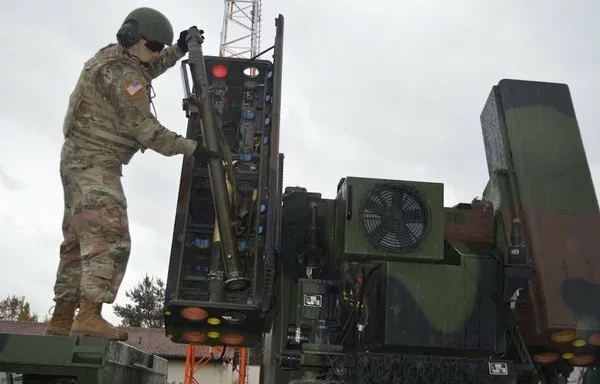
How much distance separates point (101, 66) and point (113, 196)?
0.87m

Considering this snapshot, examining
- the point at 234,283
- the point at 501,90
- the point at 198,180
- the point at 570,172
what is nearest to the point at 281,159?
the point at 198,180

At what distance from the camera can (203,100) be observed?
4.91m

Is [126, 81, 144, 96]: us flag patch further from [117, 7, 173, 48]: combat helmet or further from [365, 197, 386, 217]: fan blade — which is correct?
[365, 197, 386, 217]: fan blade

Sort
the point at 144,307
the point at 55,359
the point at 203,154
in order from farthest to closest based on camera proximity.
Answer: the point at 144,307
the point at 203,154
the point at 55,359

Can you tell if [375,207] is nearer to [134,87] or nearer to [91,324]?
[134,87]

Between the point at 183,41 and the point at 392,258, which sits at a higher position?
the point at 183,41

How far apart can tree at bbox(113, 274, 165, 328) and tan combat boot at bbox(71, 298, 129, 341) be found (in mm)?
45406

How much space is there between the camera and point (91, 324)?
12.9 ft

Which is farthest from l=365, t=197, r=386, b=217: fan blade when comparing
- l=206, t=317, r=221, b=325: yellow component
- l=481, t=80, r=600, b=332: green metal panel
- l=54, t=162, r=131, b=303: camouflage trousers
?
l=54, t=162, r=131, b=303: camouflage trousers

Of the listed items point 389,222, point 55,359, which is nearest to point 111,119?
point 55,359

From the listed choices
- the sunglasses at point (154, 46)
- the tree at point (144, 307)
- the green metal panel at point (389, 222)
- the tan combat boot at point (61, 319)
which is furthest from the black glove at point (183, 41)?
the tree at point (144, 307)

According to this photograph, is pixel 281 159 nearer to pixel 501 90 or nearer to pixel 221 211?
pixel 221 211

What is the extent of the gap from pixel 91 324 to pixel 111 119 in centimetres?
131

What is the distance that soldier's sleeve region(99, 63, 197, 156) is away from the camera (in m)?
4.32
